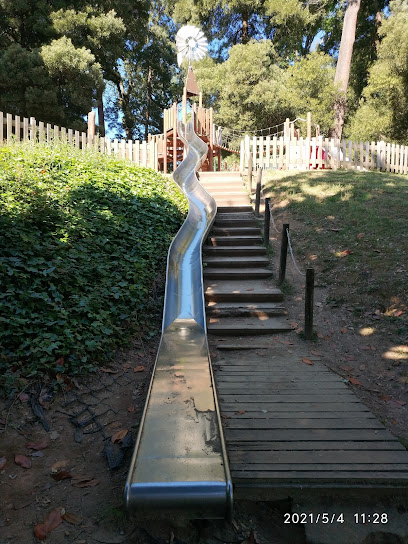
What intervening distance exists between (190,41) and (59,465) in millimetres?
28035

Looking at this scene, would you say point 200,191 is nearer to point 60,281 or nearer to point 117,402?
point 60,281

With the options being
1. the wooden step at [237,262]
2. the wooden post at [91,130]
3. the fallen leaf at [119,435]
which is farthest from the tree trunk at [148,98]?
the fallen leaf at [119,435]

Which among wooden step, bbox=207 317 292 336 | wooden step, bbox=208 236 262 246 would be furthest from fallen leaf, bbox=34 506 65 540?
wooden step, bbox=208 236 262 246

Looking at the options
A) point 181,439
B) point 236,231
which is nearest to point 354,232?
point 236,231

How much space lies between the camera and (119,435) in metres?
2.89

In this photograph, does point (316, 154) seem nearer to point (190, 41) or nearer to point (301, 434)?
point (301, 434)

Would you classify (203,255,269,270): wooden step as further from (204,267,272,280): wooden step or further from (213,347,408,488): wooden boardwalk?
→ (213,347,408,488): wooden boardwalk

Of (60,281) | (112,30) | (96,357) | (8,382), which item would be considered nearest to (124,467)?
(8,382)

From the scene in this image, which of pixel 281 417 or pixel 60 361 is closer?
pixel 281 417

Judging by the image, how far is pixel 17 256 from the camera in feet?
13.5

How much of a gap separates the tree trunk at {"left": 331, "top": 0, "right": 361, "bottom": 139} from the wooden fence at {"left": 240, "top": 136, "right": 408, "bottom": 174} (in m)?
4.54

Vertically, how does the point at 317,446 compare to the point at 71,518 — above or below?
above

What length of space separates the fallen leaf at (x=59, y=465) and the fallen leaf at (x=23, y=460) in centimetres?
15

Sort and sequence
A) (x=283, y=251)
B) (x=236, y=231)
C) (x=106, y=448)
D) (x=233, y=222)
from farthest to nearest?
(x=233, y=222)
(x=236, y=231)
(x=283, y=251)
(x=106, y=448)
